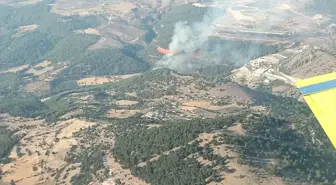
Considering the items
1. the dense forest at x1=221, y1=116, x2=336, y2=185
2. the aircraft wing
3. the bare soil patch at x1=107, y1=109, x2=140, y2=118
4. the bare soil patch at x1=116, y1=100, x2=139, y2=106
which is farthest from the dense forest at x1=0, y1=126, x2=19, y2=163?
the aircraft wing

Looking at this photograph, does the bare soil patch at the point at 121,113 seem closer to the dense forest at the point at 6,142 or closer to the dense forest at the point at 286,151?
the dense forest at the point at 6,142

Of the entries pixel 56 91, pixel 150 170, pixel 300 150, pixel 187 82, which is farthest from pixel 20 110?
pixel 300 150

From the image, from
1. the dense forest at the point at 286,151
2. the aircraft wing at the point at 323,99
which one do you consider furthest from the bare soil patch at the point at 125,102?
the aircraft wing at the point at 323,99

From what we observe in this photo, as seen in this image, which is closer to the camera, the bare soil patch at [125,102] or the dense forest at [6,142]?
the dense forest at [6,142]

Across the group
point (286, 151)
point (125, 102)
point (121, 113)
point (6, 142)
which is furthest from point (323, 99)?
point (125, 102)

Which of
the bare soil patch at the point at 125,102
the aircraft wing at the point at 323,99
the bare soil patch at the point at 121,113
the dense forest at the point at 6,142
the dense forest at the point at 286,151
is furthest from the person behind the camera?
the bare soil patch at the point at 125,102

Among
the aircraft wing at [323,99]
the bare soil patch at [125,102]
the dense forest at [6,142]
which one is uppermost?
the aircraft wing at [323,99]

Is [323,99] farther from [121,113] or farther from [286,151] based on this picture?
[121,113]

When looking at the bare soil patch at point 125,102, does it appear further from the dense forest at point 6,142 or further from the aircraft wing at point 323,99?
the aircraft wing at point 323,99

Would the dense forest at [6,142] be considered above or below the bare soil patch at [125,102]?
above

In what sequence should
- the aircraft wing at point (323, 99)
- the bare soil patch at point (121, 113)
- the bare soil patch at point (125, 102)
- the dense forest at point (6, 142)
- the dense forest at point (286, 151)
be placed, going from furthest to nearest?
the bare soil patch at point (125, 102), the bare soil patch at point (121, 113), the dense forest at point (6, 142), the dense forest at point (286, 151), the aircraft wing at point (323, 99)
